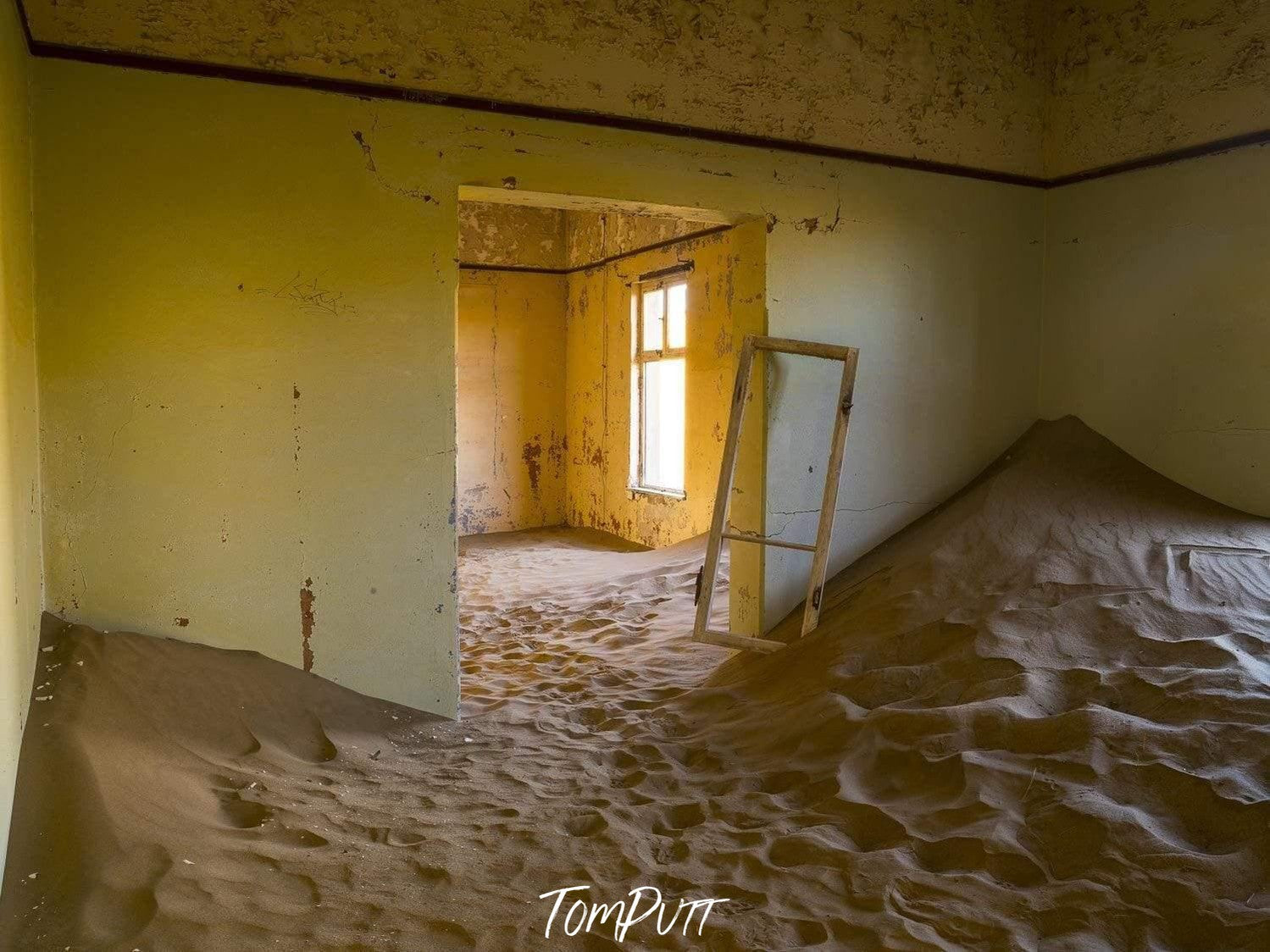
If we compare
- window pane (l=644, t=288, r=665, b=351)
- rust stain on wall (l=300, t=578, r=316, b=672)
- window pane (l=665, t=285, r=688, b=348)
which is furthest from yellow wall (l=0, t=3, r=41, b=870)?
window pane (l=644, t=288, r=665, b=351)

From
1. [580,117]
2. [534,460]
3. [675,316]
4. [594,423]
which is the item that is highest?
[580,117]

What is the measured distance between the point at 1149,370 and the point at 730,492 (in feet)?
7.61

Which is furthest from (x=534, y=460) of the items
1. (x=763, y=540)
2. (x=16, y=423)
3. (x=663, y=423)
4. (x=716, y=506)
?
(x=16, y=423)

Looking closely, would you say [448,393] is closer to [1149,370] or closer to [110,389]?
[110,389]

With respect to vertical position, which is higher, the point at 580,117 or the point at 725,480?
the point at 580,117

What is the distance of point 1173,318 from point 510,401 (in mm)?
6588

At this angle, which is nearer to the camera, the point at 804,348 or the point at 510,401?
the point at 804,348

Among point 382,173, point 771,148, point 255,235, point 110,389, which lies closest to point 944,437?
point 771,148

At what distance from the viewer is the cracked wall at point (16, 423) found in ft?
7.45

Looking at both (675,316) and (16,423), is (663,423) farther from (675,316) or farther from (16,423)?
(16,423)

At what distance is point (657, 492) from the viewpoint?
8336 millimetres

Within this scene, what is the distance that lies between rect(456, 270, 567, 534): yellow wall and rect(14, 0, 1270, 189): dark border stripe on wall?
5.61 m

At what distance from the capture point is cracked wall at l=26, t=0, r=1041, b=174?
11.2 ft

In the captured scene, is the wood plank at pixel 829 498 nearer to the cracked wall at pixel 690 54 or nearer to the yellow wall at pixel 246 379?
the cracked wall at pixel 690 54
